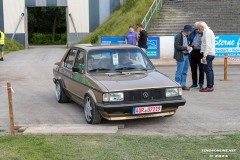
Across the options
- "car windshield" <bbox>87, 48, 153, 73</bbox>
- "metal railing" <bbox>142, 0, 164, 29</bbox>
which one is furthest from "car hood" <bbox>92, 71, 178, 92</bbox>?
"metal railing" <bbox>142, 0, 164, 29</bbox>

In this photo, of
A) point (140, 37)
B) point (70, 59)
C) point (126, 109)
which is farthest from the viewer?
point (140, 37)

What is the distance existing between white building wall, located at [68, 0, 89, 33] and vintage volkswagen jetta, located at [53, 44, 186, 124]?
23.6m

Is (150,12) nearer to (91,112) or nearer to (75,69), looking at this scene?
(75,69)

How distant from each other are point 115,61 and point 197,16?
16.7 metres

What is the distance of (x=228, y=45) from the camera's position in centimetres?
1844

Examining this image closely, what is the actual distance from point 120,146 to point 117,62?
9.20 ft

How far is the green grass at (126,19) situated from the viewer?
2461 centimetres

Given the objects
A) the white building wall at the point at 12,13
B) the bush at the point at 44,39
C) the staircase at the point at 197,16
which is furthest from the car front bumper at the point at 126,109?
the bush at the point at 44,39

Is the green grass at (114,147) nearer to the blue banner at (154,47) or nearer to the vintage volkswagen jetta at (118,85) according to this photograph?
the vintage volkswagen jetta at (118,85)

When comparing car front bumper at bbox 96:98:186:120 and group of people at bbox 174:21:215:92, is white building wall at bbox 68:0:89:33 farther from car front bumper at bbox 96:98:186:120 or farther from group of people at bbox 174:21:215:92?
car front bumper at bbox 96:98:186:120

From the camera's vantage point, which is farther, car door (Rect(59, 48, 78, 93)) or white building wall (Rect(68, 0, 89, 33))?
white building wall (Rect(68, 0, 89, 33))

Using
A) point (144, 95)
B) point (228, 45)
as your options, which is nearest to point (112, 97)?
point (144, 95)

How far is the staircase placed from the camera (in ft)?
74.8

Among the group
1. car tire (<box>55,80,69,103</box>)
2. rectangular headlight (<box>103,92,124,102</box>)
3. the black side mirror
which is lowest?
car tire (<box>55,80,69,103</box>)
